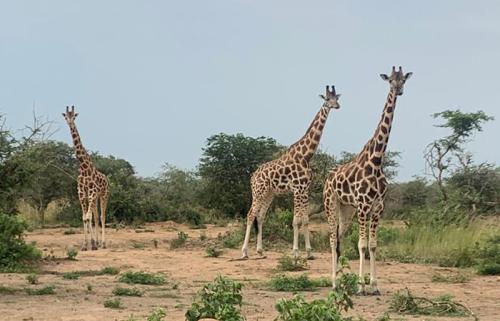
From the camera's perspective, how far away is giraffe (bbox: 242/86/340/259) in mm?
15983

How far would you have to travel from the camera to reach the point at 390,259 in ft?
49.8

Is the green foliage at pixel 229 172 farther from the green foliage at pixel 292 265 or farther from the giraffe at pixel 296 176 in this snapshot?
the green foliage at pixel 292 265

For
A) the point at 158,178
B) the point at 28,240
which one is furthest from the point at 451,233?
the point at 158,178

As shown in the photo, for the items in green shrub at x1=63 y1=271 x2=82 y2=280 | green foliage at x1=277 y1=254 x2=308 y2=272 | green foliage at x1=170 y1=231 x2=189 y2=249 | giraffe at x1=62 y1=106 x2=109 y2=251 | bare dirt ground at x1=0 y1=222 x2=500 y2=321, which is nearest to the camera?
bare dirt ground at x1=0 y1=222 x2=500 y2=321

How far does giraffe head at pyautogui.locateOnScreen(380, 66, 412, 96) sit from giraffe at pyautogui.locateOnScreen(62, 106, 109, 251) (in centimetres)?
870

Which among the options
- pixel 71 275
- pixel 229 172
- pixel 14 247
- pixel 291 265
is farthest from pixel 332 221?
pixel 229 172

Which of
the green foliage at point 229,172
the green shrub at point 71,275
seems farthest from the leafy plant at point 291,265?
the green foliage at point 229,172

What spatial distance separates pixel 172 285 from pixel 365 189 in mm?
3350

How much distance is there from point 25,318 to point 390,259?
29.1 ft

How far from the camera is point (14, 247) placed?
1364 cm

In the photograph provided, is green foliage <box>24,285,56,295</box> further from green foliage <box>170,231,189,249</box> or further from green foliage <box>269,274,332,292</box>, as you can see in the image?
green foliage <box>170,231,189,249</box>

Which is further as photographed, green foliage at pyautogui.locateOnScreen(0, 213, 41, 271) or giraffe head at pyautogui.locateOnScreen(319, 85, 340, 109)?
giraffe head at pyautogui.locateOnScreen(319, 85, 340, 109)

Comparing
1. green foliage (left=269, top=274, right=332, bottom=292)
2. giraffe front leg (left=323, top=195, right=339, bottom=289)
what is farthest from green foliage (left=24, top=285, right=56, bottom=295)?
giraffe front leg (left=323, top=195, right=339, bottom=289)

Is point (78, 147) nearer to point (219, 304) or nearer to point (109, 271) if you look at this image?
point (109, 271)
